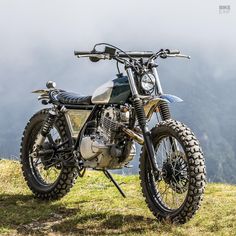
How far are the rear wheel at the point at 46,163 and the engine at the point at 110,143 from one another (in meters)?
1.28

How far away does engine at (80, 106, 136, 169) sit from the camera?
30.4ft

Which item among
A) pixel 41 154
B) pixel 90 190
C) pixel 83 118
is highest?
pixel 83 118

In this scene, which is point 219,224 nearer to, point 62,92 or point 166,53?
point 166,53

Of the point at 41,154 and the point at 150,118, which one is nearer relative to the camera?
the point at 150,118

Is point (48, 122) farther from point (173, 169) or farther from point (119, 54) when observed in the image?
point (173, 169)

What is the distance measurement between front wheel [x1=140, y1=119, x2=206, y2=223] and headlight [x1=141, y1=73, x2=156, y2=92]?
69cm

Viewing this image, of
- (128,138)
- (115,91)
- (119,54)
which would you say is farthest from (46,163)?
(119,54)

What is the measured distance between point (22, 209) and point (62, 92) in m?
2.85

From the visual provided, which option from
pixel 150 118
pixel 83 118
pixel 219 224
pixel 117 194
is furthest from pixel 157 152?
pixel 117 194

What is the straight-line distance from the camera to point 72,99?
35.6ft

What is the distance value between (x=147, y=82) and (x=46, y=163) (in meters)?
3.50

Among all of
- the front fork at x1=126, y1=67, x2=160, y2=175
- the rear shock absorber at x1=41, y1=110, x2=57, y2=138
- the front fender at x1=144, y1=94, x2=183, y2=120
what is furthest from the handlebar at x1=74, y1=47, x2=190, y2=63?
the rear shock absorber at x1=41, y1=110, x2=57, y2=138

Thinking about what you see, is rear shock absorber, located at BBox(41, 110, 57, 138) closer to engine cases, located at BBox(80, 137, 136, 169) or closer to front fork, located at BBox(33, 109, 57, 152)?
front fork, located at BBox(33, 109, 57, 152)

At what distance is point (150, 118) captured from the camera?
9.22m
